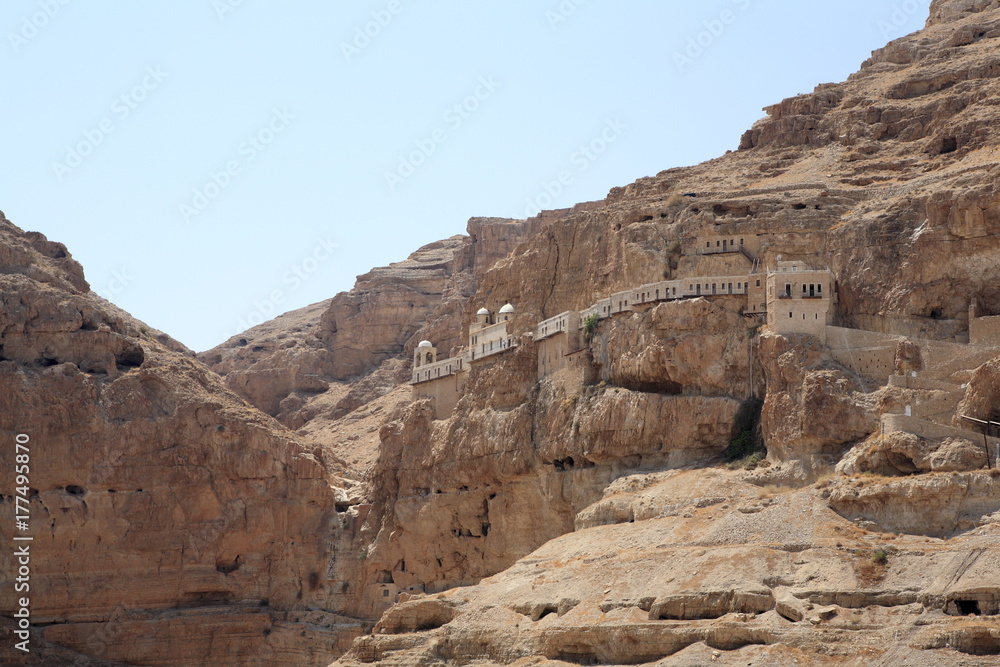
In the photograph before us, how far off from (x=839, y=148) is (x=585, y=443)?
2400cm

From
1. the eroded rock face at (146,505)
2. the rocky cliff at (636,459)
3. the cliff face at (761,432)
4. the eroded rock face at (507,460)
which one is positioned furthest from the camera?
the eroded rock face at (146,505)

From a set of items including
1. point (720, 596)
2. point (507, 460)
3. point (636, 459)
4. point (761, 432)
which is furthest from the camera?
point (507, 460)

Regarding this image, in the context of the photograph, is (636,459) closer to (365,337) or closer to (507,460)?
(507,460)

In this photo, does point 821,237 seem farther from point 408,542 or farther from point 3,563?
point 3,563

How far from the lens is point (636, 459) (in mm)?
91875

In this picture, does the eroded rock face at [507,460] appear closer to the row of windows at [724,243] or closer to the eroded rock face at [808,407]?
the eroded rock face at [808,407]

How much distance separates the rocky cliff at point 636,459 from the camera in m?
73.9

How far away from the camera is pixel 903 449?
254 feet

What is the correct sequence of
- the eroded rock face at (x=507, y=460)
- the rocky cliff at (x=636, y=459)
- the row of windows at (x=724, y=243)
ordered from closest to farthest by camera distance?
the rocky cliff at (x=636, y=459)
the eroded rock face at (x=507, y=460)
the row of windows at (x=724, y=243)

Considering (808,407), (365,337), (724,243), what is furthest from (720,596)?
(365,337)

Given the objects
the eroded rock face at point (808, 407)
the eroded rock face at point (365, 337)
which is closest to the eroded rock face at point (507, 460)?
the eroded rock face at point (808, 407)

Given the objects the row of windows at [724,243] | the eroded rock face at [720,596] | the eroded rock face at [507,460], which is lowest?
the eroded rock face at [720,596]

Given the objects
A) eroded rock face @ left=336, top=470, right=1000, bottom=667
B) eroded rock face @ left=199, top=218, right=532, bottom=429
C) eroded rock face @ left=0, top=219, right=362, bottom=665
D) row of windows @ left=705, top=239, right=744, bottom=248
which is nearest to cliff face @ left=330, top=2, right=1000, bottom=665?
eroded rock face @ left=336, top=470, right=1000, bottom=667

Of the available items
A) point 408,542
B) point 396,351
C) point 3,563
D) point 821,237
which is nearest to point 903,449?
point 821,237
